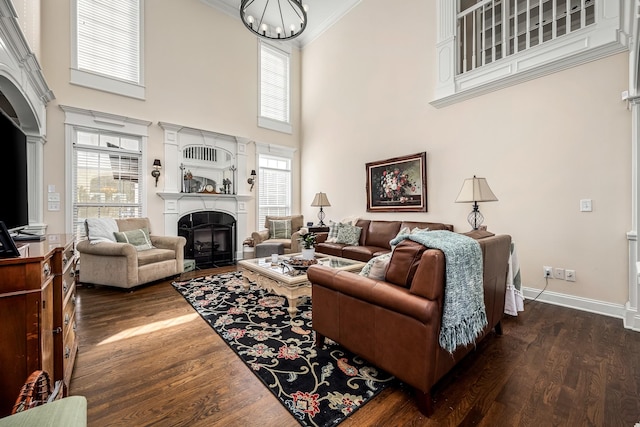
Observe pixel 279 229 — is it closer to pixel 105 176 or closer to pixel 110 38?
pixel 105 176

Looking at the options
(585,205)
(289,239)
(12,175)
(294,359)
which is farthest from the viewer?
(289,239)

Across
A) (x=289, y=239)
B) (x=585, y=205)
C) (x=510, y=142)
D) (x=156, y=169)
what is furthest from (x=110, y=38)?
(x=585, y=205)

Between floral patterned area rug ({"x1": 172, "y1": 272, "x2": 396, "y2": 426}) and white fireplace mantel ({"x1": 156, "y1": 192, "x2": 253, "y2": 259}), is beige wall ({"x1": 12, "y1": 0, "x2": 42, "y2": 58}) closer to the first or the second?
white fireplace mantel ({"x1": 156, "y1": 192, "x2": 253, "y2": 259})

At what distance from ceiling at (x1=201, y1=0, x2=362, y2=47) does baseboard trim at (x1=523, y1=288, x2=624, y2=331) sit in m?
5.92

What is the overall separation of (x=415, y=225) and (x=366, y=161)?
Result: 1710mm

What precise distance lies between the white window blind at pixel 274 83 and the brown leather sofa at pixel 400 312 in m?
5.50

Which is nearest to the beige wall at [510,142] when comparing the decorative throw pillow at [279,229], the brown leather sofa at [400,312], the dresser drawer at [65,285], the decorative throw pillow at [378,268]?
the decorative throw pillow at [279,229]

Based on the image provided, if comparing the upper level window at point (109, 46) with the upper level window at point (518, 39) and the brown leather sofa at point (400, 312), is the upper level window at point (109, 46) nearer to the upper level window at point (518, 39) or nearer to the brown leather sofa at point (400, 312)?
the brown leather sofa at point (400, 312)

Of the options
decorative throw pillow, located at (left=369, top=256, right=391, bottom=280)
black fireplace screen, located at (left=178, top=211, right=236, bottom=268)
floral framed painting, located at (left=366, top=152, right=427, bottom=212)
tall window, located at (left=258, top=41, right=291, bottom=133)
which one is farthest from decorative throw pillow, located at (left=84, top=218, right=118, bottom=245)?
floral framed painting, located at (left=366, top=152, right=427, bottom=212)

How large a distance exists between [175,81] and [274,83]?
7.54 feet

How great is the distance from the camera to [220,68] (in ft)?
18.6

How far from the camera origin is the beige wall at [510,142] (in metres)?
2.81

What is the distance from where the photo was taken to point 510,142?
3.46m

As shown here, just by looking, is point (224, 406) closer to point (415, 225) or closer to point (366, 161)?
point (415, 225)
